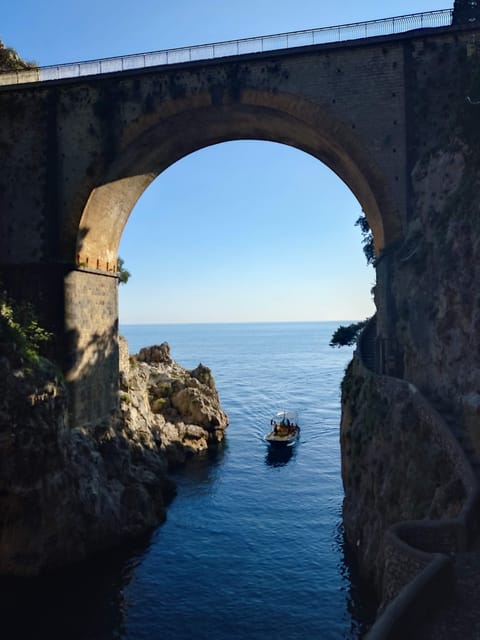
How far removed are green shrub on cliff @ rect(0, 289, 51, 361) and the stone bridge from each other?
683 millimetres

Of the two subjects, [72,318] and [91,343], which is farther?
[91,343]

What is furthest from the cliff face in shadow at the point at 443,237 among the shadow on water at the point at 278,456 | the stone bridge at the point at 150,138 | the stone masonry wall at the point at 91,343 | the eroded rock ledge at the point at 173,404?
the shadow on water at the point at 278,456

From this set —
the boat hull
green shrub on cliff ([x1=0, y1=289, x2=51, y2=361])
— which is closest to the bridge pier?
green shrub on cliff ([x1=0, y1=289, x2=51, y2=361])

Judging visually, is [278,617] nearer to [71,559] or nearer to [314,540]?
[314,540]

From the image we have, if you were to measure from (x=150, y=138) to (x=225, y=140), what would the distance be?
13.3 ft

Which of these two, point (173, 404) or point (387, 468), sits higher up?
point (387, 468)

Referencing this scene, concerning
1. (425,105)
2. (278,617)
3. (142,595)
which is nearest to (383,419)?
(278,617)

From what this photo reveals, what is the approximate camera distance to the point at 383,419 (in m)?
20.2

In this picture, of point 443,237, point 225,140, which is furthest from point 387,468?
point 225,140

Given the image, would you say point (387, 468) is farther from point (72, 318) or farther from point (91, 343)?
point (72, 318)

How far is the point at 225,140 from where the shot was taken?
27.8m

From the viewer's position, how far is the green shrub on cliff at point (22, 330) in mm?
22938

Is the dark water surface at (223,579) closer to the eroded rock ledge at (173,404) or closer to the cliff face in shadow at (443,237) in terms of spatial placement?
the eroded rock ledge at (173,404)

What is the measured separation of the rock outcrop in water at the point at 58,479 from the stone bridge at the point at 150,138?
201 centimetres
